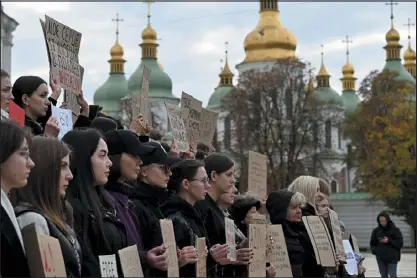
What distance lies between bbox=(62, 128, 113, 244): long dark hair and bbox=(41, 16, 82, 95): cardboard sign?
5.11ft

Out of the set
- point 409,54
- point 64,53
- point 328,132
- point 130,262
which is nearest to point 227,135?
point 328,132

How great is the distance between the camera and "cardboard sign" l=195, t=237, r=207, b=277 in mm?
6254

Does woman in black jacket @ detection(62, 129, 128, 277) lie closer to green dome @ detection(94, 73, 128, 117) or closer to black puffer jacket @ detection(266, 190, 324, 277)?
black puffer jacket @ detection(266, 190, 324, 277)

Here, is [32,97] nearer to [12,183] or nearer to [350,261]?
[12,183]

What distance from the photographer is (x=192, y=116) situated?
29.8ft

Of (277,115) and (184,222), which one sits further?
(277,115)

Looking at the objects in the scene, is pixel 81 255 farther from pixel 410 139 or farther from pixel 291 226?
pixel 410 139

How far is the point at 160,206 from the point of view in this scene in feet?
21.8

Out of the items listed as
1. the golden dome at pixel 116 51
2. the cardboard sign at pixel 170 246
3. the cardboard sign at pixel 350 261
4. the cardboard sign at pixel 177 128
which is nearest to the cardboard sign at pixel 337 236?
the cardboard sign at pixel 350 261

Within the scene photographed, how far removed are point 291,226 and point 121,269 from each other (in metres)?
3.12

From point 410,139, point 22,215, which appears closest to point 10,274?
point 22,215

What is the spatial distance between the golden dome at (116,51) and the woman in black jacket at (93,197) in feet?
277

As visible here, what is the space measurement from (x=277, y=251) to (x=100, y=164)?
222 centimetres

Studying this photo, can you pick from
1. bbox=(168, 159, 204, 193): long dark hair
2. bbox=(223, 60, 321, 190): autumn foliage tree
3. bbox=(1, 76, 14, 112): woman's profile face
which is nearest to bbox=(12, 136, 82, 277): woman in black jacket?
bbox=(1, 76, 14, 112): woman's profile face
